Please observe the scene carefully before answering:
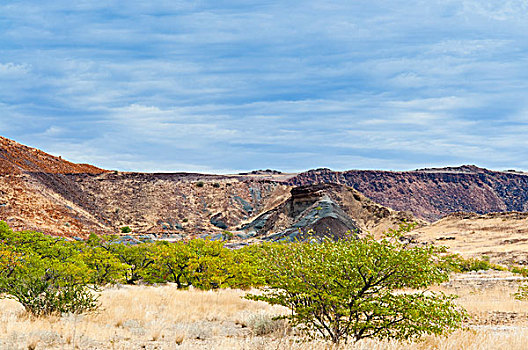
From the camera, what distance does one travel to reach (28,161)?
8744 centimetres

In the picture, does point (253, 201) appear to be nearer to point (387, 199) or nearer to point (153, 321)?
point (387, 199)

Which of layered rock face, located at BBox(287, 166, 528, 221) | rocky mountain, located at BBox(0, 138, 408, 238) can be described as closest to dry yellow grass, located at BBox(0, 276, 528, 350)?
rocky mountain, located at BBox(0, 138, 408, 238)

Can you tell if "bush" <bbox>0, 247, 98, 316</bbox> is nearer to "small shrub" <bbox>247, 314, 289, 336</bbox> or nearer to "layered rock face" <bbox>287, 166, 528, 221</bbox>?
"small shrub" <bbox>247, 314, 289, 336</bbox>

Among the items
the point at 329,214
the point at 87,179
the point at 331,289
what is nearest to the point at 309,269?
the point at 331,289

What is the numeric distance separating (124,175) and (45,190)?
29.2 metres

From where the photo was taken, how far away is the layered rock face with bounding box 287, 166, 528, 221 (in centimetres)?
15800

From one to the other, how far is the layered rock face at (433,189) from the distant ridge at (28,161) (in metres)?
81.6

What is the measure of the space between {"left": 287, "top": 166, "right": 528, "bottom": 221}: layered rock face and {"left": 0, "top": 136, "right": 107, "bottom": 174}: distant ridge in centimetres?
8160

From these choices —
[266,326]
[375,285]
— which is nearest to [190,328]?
[266,326]

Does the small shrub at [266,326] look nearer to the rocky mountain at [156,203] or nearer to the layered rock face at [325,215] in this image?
the layered rock face at [325,215]

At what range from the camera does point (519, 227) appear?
234ft

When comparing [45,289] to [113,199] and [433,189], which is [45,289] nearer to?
[113,199]

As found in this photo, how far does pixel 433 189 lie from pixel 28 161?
134086 millimetres

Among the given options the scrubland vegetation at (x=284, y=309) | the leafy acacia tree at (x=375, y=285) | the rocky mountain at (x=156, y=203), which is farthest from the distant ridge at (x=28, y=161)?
the leafy acacia tree at (x=375, y=285)
